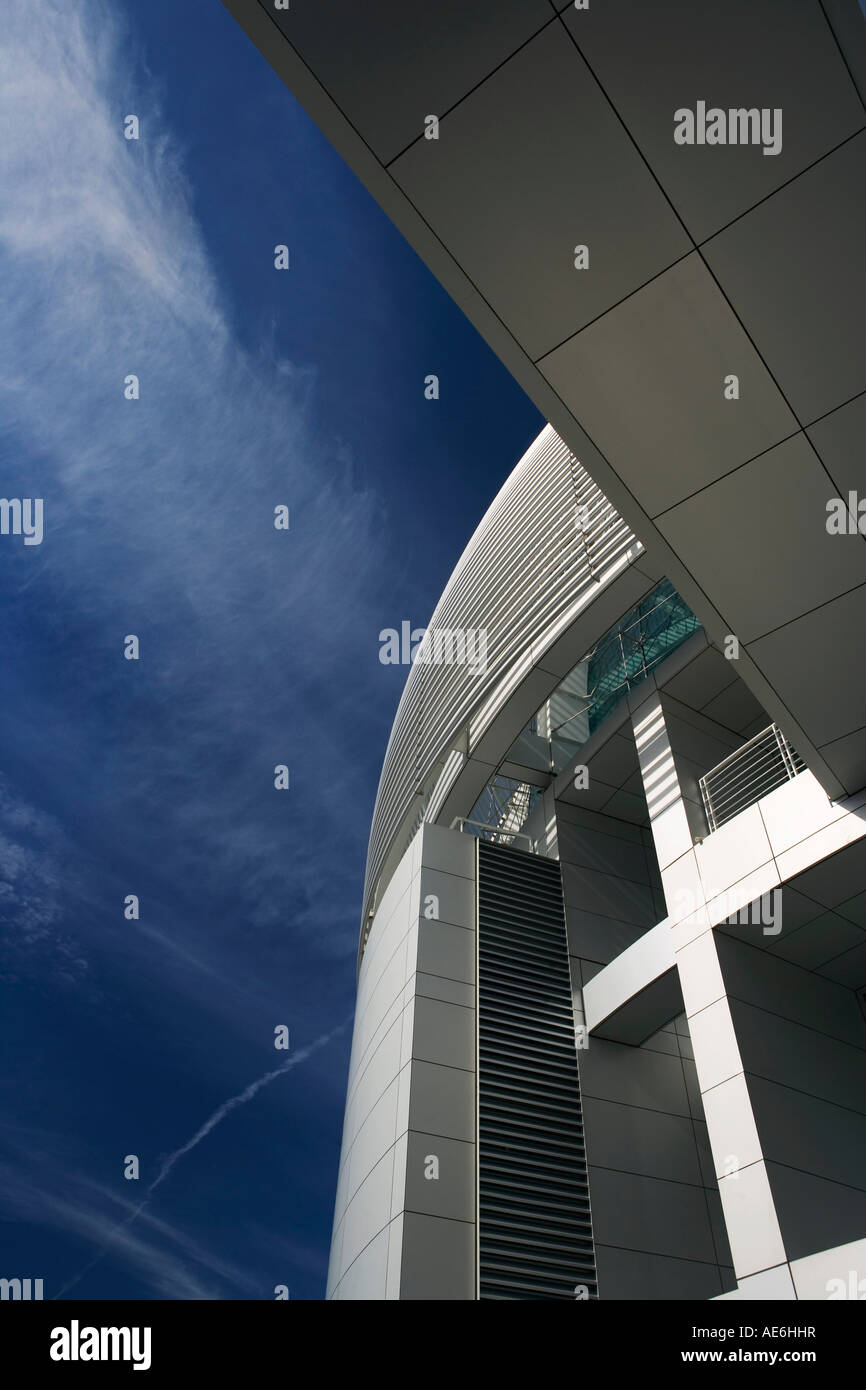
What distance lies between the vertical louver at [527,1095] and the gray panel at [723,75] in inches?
314

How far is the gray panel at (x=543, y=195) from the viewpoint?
12.4 feet

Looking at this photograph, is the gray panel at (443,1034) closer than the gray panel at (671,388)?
No

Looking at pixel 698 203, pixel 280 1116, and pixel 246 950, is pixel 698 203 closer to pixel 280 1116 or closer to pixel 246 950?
pixel 246 950

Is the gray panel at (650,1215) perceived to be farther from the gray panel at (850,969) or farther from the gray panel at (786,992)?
the gray panel at (850,969)

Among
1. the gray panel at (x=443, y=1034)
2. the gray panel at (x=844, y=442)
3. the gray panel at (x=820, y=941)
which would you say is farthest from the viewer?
the gray panel at (x=443, y=1034)

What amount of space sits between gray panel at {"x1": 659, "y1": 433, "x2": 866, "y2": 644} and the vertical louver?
5615mm

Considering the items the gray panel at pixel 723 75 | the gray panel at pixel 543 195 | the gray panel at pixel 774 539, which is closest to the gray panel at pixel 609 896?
the gray panel at pixel 774 539

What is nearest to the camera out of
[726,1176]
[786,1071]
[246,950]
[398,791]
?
[726,1176]

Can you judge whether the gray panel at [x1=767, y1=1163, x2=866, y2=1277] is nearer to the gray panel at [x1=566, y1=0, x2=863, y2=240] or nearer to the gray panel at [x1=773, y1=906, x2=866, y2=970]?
the gray panel at [x1=773, y1=906, x2=866, y2=970]

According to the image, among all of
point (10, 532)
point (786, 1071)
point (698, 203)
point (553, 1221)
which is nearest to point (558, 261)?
point (698, 203)

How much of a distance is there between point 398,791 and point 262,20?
1225 cm

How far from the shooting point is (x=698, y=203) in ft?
13.1

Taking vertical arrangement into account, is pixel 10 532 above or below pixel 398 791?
above

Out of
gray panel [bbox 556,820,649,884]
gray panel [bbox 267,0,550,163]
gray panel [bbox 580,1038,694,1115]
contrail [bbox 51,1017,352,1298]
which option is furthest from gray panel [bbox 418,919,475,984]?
contrail [bbox 51,1017,352,1298]
